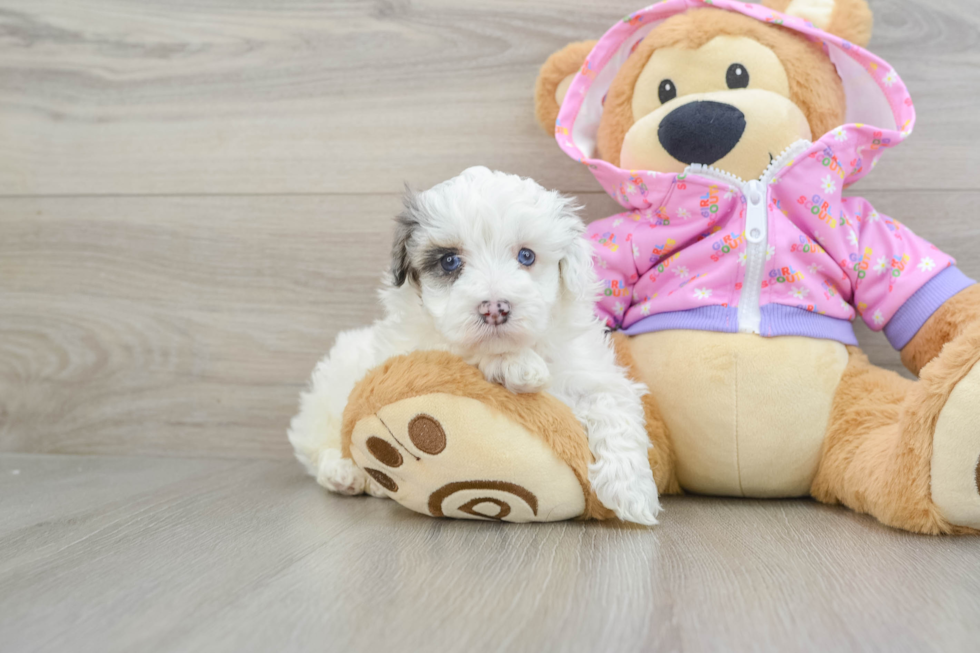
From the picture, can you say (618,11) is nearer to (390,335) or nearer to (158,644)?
(390,335)

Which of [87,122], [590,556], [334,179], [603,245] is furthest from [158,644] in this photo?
[87,122]

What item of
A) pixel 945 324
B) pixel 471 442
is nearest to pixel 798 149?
pixel 945 324

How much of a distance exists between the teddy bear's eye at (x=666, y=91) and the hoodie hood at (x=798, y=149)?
137 millimetres

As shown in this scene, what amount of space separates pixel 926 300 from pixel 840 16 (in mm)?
520

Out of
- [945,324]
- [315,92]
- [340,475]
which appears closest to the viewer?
[945,324]

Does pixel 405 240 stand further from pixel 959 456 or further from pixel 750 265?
pixel 959 456

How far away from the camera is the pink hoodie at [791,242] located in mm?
1238

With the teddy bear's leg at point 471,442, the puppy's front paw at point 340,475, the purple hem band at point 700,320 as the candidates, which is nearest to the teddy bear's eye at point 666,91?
the purple hem band at point 700,320

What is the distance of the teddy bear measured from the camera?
3.84 feet

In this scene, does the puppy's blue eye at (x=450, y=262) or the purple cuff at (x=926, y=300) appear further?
the purple cuff at (x=926, y=300)

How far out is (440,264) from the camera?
108cm

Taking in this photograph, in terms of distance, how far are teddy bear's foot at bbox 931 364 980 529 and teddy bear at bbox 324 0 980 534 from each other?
0.32 ft

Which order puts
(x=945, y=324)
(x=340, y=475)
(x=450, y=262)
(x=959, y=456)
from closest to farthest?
(x=959, y=456), (x=450, y=262), (x=945, y=324), (x=340, y=475)

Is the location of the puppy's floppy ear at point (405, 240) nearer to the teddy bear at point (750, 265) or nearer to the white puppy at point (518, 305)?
the white puppy at point (518, 305)
